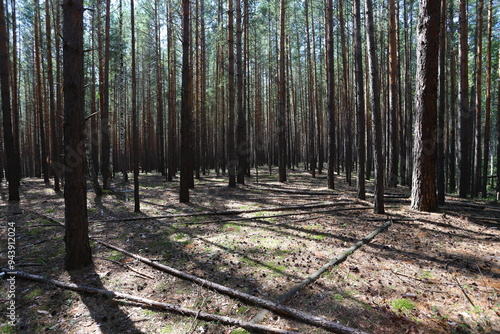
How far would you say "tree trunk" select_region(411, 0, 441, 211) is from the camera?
6.33 metres

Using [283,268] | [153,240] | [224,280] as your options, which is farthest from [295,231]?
[153,240]

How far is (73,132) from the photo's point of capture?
3.85m

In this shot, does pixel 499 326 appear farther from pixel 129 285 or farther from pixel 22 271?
pixel 22 271

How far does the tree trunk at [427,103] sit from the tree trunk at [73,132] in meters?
7.02

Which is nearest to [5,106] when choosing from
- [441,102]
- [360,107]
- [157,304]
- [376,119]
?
[157,304]

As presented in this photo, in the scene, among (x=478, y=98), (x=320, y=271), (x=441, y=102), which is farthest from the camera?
(x=478, y=98)

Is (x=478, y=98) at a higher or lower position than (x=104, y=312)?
higher

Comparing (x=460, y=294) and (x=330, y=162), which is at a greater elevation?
(x=330, y=162)

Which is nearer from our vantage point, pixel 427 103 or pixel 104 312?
pixel 104 312

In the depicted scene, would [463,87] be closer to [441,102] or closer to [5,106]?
[441,102]

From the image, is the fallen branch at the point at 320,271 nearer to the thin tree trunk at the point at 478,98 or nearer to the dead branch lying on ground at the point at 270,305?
the dead branch lying on ground at the point at 270,305

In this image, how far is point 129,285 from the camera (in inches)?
136

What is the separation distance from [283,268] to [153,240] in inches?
109

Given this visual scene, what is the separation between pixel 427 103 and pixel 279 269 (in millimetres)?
5469
